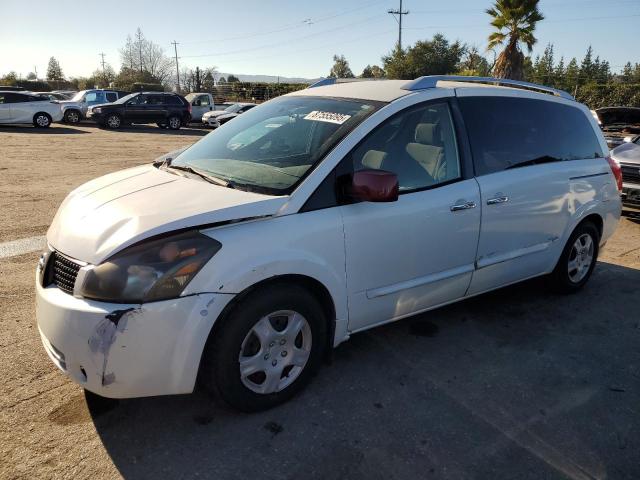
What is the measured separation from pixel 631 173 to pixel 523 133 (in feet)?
15.3

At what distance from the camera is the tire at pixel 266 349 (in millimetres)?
2547

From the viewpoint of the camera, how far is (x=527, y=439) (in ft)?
8.80

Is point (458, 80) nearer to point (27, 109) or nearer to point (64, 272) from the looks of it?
point (64, 272)

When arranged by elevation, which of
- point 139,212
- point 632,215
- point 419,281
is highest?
point 139,212

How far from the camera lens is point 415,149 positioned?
11.1 ft

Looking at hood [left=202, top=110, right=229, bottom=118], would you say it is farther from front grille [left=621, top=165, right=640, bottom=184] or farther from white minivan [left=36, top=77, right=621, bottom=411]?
white minivan [left=36, top=77, right=621, bottom=411]

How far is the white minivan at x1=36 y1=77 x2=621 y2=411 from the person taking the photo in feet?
7.84

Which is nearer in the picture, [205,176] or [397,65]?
[205,176]

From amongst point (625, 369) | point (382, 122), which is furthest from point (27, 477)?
point (625, 369)

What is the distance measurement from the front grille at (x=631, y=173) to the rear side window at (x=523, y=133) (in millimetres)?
3531

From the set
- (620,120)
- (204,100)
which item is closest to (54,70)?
(204,100)

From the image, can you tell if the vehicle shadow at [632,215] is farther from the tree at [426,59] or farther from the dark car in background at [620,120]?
the tree at [426,59]

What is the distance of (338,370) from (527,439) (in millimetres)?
1135

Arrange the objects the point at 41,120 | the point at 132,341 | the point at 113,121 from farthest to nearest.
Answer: the point at 113,121 < the point at 41,120 < the point at 132,341
